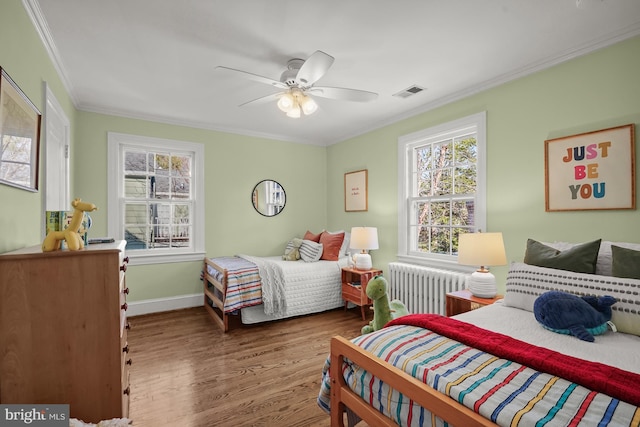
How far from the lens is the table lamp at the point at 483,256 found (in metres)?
2.42

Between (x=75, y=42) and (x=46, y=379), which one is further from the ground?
(x=75, y=42)

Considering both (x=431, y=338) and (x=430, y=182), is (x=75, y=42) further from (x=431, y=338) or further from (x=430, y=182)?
(x=430, y=182)

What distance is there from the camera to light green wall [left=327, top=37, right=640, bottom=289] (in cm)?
210

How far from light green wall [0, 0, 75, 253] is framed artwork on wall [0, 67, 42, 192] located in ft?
0.22

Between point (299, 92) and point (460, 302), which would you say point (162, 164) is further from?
point (460, 302)

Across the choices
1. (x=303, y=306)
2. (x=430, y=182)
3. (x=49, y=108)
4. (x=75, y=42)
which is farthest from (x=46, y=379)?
(x=430, y=182)

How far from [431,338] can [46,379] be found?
1800 mm

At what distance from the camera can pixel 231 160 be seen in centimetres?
439

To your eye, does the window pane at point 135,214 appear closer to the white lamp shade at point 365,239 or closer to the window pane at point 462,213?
the white lamp shade at point 365,239

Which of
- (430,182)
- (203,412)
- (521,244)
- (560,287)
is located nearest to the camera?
(560,287)

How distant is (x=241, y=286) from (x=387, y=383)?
2.36 m

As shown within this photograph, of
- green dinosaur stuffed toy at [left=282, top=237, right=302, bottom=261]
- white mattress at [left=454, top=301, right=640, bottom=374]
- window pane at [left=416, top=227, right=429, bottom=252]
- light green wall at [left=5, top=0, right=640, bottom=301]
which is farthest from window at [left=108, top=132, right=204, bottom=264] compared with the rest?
white mattress at [left=454, top=301, right=640, bottom=374]

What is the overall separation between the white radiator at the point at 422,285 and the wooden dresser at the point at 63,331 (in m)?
2.73

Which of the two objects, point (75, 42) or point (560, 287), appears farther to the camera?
point (75, 42)
